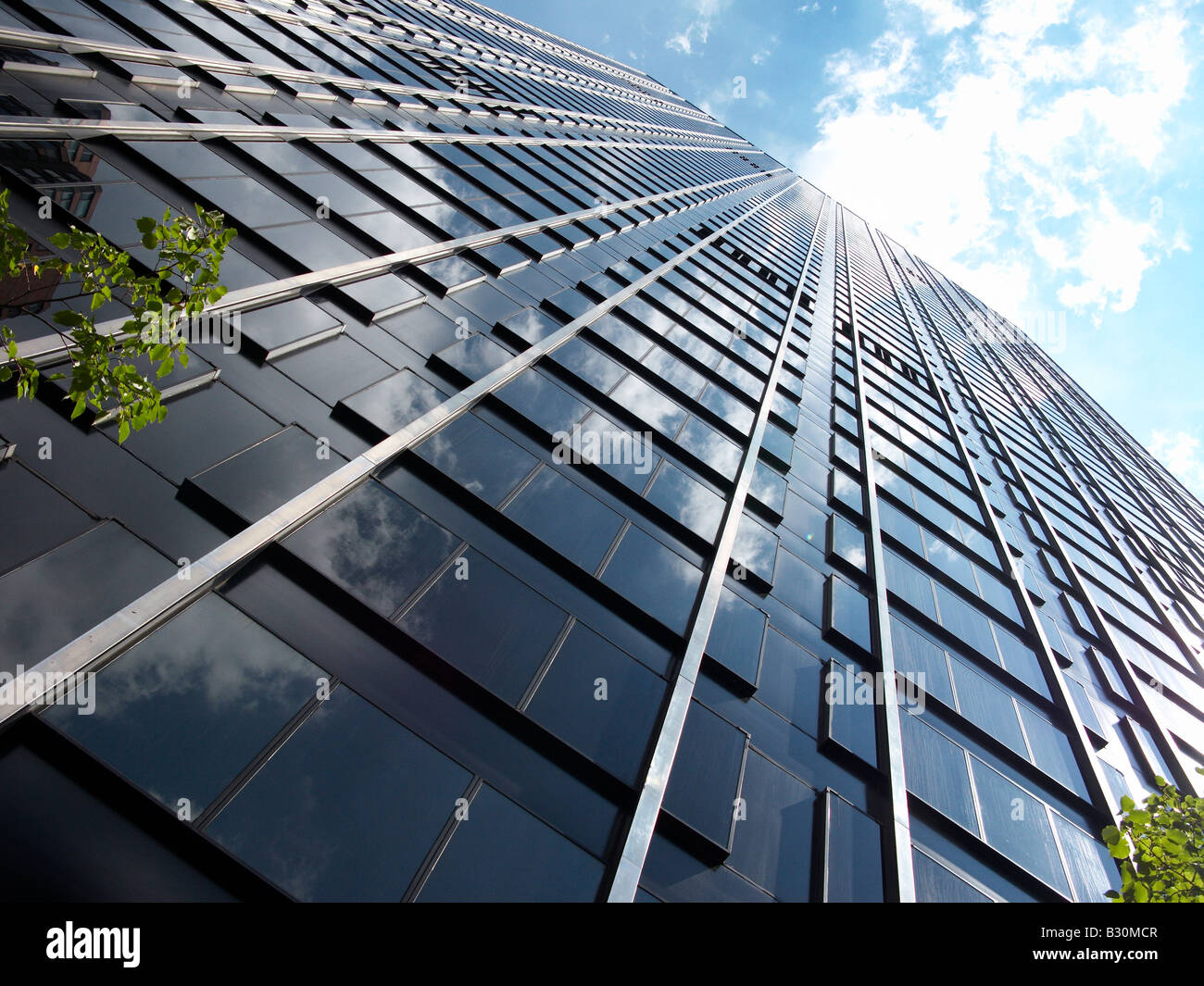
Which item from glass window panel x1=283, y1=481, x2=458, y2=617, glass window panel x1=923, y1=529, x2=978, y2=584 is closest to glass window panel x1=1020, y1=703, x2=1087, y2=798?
glass window panel x1=923, y1=529, x2=978, y2=584

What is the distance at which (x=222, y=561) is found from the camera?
7.51 meters

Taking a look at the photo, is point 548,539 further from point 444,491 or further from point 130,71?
point 130,71

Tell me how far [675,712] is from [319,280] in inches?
420

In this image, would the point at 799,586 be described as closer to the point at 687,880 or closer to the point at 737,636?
the point at 737,636

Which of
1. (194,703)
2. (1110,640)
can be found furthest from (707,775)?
(1110,640)

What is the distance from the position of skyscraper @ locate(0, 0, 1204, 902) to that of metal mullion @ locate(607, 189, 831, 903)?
0.21 ft

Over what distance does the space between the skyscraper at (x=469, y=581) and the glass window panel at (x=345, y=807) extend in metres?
0.03

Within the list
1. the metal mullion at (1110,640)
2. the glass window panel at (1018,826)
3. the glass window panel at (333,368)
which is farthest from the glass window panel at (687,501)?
the metal mullion at (1110,640)

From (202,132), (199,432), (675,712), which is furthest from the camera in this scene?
(202,132)

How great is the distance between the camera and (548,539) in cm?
1118

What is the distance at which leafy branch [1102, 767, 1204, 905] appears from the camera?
6480 mm

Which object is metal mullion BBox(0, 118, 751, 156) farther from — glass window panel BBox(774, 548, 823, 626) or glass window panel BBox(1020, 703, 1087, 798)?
glass window panel BBox(1020, 703, 1087, 798)
